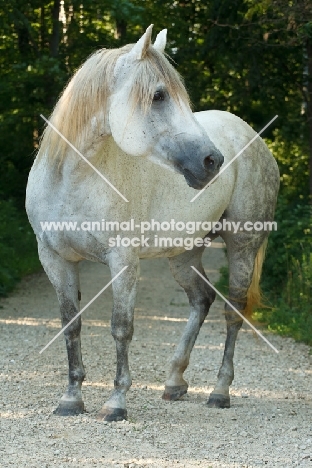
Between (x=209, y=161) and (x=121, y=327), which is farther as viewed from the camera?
(x=121, y=327)

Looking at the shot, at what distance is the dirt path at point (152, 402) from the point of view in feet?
13.8

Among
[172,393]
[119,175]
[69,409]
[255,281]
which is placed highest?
[119,175]

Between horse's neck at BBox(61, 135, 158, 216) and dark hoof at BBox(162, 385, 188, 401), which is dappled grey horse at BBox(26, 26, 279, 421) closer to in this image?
horse's neck at BBox(61, 135, 158, 216)

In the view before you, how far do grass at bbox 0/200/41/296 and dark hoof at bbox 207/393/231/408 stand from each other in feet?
18.7

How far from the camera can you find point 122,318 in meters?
4.86

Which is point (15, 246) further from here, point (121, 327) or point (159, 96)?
point (159, 96)

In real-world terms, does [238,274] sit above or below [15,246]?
above

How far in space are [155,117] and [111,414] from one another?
5.81 ft

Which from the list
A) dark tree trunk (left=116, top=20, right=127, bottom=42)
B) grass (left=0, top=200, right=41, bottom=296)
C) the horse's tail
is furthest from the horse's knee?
dark tree trunk (left=116, top=20, right=127, bottom=42)

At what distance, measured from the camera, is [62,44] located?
14086 mm

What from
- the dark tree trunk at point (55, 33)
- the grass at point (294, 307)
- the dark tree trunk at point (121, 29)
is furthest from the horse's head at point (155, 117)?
the dark tree trunk at point (55, 33)

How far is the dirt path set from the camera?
13.8ft

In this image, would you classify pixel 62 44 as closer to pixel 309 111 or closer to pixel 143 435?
pixel 309 111

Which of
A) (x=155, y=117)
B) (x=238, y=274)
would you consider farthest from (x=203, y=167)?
(x=238, y=274)
